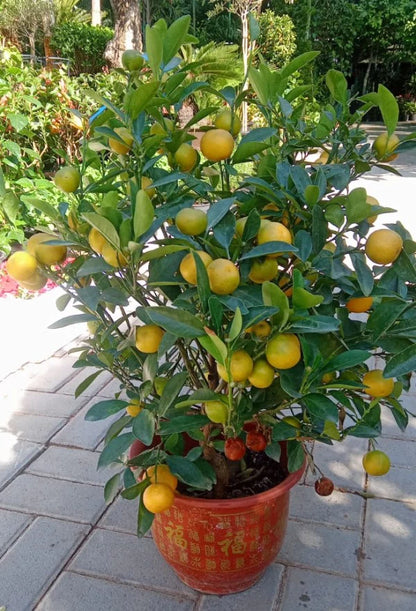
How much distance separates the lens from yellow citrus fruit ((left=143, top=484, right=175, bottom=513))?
1371 mm

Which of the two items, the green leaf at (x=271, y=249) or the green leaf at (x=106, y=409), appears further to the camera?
the green leaf at (x=106, y=409)

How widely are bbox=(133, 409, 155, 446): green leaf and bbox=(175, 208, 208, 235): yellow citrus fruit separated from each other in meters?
0.44

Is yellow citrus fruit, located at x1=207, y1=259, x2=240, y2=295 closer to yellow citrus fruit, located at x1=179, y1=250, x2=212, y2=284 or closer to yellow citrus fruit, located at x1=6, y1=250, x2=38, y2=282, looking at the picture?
yellow citrus fruit, located at x1=179, y1=250, x2=212, y2=284

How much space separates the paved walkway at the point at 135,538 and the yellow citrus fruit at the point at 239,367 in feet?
3.01

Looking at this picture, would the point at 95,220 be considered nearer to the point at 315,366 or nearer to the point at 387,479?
the point at 315,366

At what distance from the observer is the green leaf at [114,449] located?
1367mm

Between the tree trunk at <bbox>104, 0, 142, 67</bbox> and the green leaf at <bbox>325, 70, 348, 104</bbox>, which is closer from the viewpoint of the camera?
the green leaf at <bbox>325, 70, 348, 104</bbox>

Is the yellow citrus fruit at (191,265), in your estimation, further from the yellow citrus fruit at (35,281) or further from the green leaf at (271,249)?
the yellow citrus fruit at (35,281)

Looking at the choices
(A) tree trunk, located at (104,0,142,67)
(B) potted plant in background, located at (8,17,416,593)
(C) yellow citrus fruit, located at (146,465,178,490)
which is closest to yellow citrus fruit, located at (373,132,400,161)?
(B) potted plant in background, located at (8,17,416,593)

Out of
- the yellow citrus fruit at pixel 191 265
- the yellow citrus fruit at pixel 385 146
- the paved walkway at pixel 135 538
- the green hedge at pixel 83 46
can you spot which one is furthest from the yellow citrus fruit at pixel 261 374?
the green hedge at pixel 83 46

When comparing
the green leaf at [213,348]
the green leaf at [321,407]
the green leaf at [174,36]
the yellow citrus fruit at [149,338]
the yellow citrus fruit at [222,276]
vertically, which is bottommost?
the green leaf at [321,407]

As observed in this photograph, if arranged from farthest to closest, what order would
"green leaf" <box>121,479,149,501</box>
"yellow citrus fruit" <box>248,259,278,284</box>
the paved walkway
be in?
the paved walkway, "green leaf" <box>121,479,149,501</box>, "yellow citrus fruit" <box>248,259,278,284</box>

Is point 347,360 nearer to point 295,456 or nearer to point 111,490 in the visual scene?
point 295,456

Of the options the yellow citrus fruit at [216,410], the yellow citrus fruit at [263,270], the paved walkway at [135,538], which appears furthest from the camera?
the paved walkway at [135,538]
